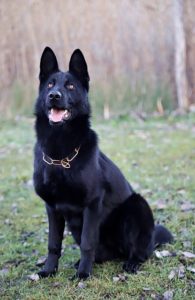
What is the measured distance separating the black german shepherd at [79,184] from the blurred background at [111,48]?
7.34 metres

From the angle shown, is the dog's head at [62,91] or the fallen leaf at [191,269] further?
the fallen leaf at [191,269]

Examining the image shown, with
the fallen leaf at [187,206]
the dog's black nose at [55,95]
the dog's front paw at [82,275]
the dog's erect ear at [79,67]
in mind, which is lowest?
→ the dog's front paw at [82,275]

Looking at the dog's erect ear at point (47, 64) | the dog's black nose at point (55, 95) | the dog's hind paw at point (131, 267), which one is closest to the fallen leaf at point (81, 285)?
the dog's hind paw at point (131, 267)

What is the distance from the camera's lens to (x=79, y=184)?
2963 millimetres

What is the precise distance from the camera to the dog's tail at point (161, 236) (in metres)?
3.61

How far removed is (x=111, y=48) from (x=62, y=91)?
8.33 metres

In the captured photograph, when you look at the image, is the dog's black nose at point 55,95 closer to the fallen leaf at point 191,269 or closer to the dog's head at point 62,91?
the dog's head at point 62,91

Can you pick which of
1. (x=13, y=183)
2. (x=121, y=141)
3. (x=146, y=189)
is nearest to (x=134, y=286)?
(x=146, y=189)

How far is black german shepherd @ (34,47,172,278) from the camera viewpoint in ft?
9.83

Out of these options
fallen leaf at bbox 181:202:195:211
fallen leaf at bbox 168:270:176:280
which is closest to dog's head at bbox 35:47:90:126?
fallen leaf at bbox 168:270:176:280

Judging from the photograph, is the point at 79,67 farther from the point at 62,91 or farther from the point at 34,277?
the point at 34,277

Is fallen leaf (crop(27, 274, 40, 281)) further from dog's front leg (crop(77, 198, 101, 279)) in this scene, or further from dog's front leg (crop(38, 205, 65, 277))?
dog's front leg (crop(77, 198, 101, 279))

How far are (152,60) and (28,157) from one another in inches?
199

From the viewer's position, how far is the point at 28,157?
7.32 meters
